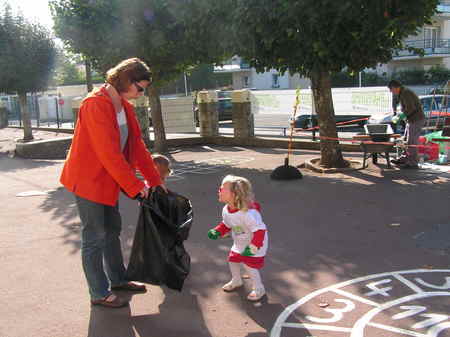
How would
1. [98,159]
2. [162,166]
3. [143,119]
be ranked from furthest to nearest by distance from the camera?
[143,119] < [162,166] < [98,159]

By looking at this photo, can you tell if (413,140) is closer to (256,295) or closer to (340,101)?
(340,101)

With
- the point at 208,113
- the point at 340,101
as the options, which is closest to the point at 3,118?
the point at 208,113

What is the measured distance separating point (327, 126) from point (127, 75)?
708 centimetres

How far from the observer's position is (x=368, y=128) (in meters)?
10.7

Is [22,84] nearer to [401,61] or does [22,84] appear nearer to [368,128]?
[368,128]

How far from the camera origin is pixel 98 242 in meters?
3.97

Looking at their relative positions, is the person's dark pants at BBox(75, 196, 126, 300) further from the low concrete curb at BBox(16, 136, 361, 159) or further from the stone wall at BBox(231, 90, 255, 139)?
the stone wall at BBox(231, 90, 255, 139)

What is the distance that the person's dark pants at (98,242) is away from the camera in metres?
3.90

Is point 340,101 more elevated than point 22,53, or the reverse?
point 22,53

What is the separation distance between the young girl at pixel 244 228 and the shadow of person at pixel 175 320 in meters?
0.50

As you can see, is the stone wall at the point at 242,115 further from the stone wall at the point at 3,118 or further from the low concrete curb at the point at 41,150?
the stone wall at the point at 3,118

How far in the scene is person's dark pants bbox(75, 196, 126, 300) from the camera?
3.90m

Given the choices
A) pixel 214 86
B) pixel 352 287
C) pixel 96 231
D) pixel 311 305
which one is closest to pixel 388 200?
pixel 352 287

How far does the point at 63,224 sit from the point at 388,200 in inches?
186
